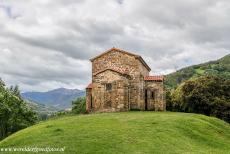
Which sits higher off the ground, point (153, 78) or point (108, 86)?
point (153, 78)

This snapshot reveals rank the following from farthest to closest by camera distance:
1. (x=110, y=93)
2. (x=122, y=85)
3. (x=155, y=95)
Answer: (x=155, y=95) → (x=110, y=93) → (x=122, y=85)

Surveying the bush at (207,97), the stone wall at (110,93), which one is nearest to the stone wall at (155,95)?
the stone wall at (110,93)

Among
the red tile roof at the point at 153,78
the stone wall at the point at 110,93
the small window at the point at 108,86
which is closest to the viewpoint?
the stone wall at the point at 110,93

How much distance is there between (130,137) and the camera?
3250cm

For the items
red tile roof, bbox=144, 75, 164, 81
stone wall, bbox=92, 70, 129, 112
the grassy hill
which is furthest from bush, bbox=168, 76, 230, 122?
the grassy hill

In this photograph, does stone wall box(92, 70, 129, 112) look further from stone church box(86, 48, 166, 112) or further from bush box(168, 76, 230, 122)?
bush box(168, 76, 230, 122)

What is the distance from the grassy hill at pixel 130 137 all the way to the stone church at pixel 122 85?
1400 centimetres

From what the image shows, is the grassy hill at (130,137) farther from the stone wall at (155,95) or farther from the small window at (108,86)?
the stone wall at (155,95)

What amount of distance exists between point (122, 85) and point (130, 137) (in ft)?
78.7

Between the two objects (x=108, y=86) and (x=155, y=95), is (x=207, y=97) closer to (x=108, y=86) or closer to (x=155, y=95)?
(x=155, y=95)

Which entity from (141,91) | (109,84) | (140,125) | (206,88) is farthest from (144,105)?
(140,125)

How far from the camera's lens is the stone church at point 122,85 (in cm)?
5634

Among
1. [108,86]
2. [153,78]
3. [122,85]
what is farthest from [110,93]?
[153,78]

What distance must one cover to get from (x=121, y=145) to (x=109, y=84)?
1065 inches
